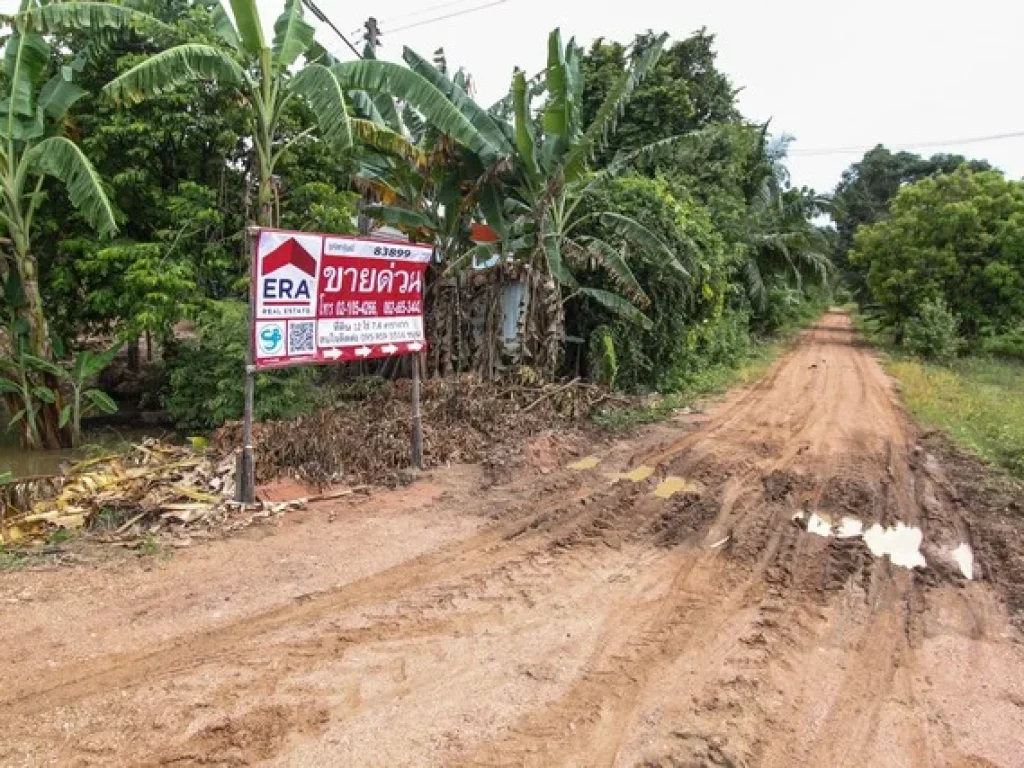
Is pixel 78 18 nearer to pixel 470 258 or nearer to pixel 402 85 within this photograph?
pixel 402 85

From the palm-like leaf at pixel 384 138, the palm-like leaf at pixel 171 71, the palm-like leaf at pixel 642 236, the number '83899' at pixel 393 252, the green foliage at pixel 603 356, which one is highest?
the palm-like leaf at pixel 171 71

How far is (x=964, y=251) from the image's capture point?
22.4m

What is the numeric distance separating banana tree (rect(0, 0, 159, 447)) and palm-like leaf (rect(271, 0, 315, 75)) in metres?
1.54

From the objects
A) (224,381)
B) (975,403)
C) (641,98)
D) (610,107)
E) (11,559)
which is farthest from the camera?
(641,98)

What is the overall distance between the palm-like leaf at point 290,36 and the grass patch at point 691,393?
640 cm

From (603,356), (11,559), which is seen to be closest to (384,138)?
(603,356)

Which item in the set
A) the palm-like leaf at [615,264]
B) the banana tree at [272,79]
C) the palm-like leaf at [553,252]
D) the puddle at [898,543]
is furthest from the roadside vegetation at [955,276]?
the banana tree at [272,79]

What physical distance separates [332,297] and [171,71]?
3825 millimetres

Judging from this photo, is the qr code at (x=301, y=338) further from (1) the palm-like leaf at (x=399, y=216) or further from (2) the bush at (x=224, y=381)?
(1) the palm-like leaf at (x=399, y=216)

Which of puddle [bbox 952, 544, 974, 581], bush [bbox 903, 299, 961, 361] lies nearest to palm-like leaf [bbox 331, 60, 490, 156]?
puddle [bbox 952, 544, 974, 581]

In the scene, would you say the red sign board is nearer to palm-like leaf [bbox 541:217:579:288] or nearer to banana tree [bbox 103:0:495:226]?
banana tree [bbox 103:0:495:226]

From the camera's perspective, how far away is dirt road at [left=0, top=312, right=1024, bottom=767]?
297 centimetres

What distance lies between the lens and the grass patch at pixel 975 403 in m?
8.88

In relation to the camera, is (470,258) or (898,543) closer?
(898,543)
